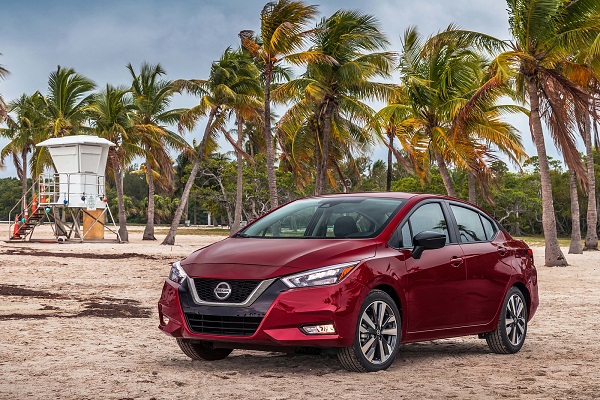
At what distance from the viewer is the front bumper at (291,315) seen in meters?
7.03

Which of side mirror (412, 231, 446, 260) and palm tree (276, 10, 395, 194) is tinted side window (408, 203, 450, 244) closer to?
side mirror (412, 231, 446, 260)

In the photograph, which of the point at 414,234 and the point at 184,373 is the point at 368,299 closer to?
the point at 414,234

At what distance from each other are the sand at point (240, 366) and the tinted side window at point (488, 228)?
122 centimetres

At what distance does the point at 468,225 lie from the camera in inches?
363

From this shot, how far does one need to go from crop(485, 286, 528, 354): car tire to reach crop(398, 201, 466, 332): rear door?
0.72 metres

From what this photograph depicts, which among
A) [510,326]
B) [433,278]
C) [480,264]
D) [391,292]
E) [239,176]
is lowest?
[510,326]

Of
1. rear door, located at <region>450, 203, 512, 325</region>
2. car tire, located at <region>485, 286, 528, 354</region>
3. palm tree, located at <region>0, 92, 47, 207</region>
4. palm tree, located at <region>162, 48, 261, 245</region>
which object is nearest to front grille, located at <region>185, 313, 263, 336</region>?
rear door, located at <region>450, 203, 512, 325</region>

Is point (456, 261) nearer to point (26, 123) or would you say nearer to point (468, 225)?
point (468, 225)

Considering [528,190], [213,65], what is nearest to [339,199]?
[213,65]

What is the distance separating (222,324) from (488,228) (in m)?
3.60

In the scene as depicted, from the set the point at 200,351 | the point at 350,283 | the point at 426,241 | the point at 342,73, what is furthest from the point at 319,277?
the point at 342,73

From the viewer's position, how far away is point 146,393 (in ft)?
21.5

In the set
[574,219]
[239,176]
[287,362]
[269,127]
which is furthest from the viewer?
[239,176]

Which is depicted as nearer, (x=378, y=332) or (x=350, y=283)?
(x=350, y=283)
